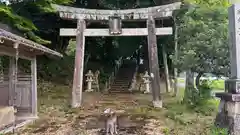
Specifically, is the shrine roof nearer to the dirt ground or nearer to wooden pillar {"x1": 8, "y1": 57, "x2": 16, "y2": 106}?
wooden pillar {"x1": 8, "y1": 57, "x2": 16, "y2": 106}

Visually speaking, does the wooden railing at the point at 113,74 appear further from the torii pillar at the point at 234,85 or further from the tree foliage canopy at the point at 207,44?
the torii pillar at the point at 234,85

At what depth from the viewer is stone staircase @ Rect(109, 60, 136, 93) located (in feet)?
61.9

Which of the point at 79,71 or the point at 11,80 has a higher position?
the point at 79,71

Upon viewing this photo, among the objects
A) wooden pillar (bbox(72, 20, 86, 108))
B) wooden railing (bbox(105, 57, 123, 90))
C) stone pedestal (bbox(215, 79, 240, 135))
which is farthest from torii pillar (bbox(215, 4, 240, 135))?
wooden railing (bbox(105, 57, 123, 90))

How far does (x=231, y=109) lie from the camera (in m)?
7.13

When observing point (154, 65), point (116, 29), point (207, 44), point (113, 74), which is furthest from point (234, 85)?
point (113, 74)

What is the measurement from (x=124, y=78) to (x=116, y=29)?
28.0ft

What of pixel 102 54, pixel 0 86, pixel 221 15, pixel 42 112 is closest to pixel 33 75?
pixel 0 86

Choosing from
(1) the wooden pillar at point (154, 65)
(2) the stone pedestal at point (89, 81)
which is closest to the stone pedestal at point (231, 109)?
(1) the wooden pillar at point (154, 65)

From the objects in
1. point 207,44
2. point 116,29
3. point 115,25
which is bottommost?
point 207,44

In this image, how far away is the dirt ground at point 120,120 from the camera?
808 cm

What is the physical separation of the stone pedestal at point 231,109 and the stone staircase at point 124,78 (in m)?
11.2

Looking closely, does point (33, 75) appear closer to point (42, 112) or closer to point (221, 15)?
point (42, 112)

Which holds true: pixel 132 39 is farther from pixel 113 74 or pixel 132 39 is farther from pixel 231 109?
pixel 231 109
